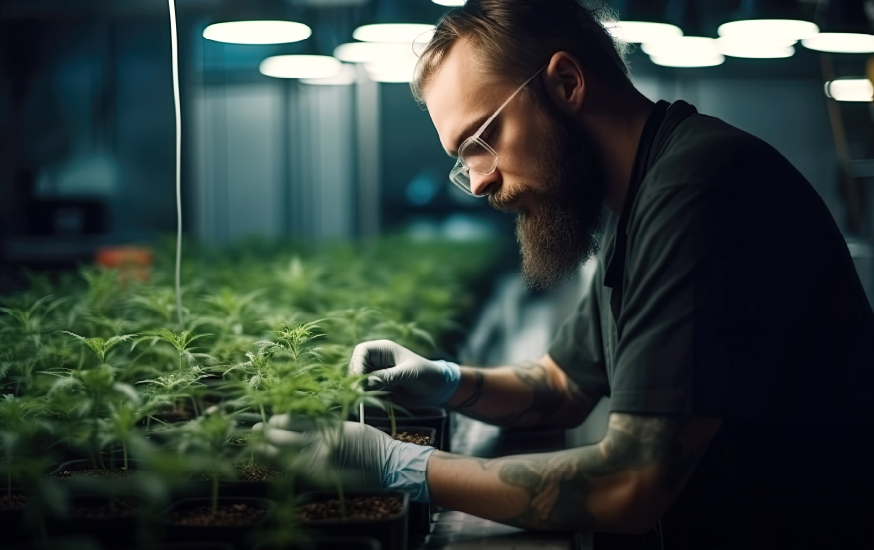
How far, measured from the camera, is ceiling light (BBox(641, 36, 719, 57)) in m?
3.97

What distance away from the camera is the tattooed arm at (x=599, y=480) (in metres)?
1.16

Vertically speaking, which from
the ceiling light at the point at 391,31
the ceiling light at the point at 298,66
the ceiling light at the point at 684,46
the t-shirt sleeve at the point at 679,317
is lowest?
the t-shirt sleeve at the point at 679,317

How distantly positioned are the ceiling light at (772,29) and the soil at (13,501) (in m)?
3.19

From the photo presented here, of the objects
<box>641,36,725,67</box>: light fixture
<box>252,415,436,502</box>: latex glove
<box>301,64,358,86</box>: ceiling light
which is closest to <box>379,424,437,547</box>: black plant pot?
<box>252,415,436,502</box>: latex glove

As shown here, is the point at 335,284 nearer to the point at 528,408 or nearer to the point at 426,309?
the point at 426,309

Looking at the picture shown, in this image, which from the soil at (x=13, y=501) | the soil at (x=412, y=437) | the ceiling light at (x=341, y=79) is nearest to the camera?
the soil at (x=13, y=501)

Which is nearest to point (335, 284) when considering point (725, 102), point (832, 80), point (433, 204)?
point (832, 80)

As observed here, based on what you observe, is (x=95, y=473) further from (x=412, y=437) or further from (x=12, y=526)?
(x=412, y=437)

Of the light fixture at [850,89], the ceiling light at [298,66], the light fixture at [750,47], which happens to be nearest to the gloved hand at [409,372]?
the light fixture at [750,47]

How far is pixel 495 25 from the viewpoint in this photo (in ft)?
5.16

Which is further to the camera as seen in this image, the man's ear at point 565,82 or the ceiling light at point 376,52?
the ceiling light at point 376,52

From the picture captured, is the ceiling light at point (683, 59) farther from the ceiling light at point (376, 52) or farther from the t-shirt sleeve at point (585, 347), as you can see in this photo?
the t-shirt sleeve at point (585, 347)

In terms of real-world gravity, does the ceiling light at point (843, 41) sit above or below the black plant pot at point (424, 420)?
above

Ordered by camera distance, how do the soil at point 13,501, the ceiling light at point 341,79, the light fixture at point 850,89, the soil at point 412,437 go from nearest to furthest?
the soil at point 13,501, the soil at point 412,437, the light fixture at point 850,89, the ceiling light at point 341,79
